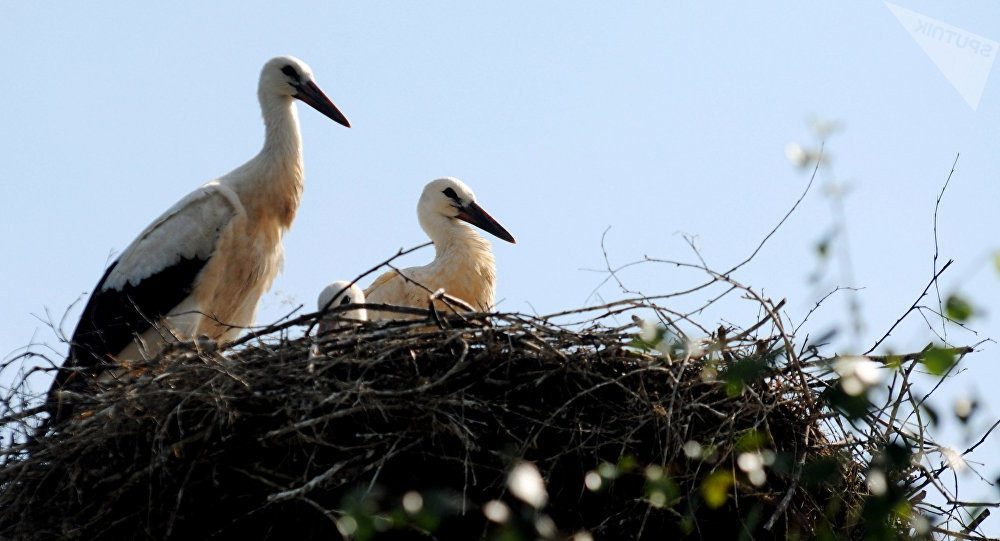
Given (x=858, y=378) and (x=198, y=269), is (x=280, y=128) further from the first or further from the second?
(x=858, y=378)

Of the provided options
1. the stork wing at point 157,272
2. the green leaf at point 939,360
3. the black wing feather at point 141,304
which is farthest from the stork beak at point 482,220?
the green leaf at point 939,360

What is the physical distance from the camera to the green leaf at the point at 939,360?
4.64 feet

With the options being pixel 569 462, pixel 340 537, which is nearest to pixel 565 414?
pixel 569 462

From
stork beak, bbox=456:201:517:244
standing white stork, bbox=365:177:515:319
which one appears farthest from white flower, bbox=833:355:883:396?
stork beak, bbox=456:201:517:244

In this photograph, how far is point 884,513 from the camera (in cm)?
148

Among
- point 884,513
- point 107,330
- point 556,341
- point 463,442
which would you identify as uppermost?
point 107,330

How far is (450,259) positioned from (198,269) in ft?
3.65

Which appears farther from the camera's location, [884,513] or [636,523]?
[636,523]

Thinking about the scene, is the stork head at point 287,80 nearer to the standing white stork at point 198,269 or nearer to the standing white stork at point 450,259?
the standing white stork at point 198,269

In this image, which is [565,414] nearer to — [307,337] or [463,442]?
[463,442]

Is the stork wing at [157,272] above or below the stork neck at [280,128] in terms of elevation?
below

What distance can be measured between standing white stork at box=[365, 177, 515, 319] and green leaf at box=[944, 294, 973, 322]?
3.57 m

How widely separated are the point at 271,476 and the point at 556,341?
2.67 feet

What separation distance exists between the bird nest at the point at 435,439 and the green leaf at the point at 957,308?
4.88 feet
